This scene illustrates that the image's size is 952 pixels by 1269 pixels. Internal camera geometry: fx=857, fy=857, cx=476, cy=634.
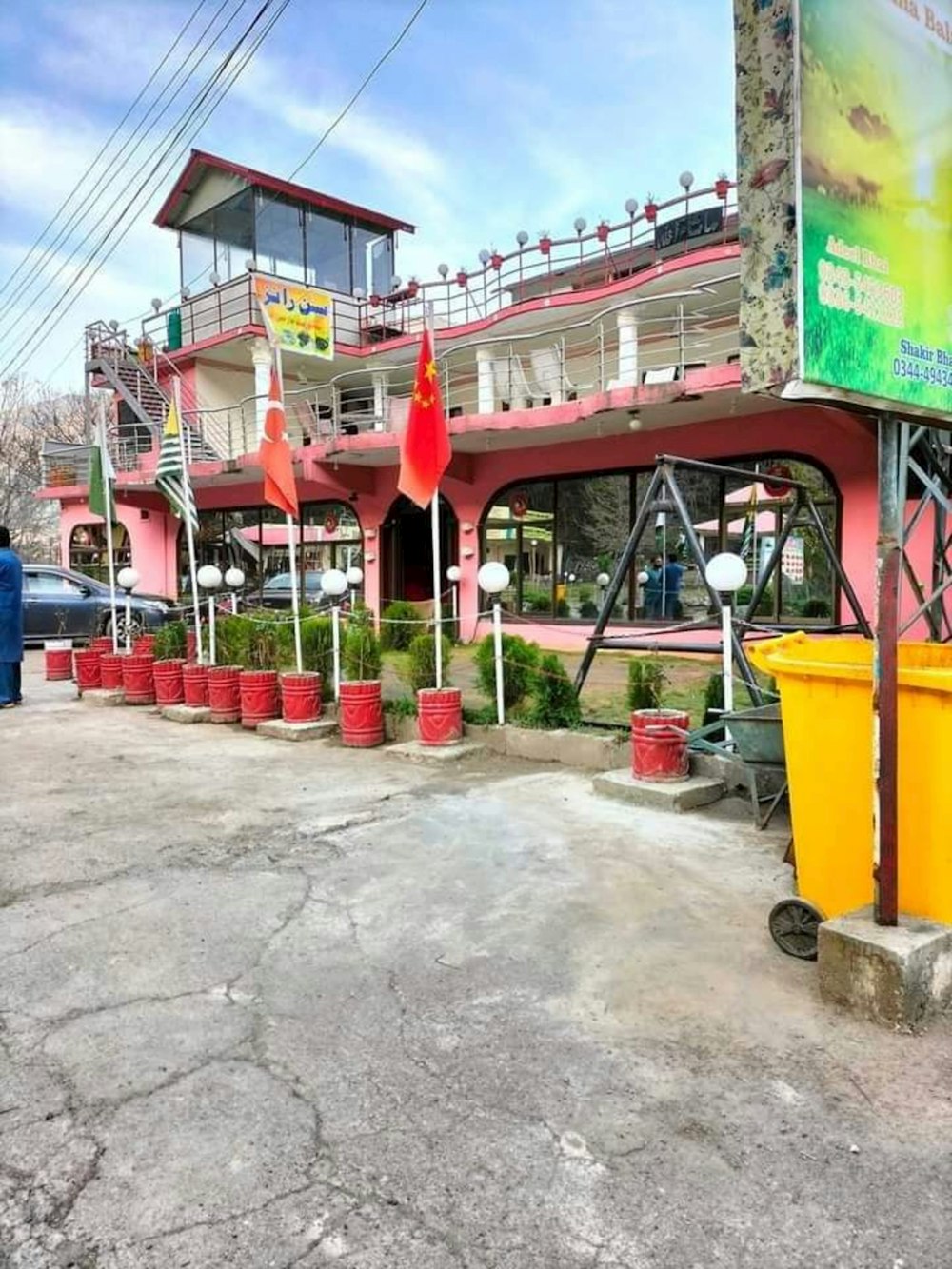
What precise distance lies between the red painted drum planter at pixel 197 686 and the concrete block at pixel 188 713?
5cm

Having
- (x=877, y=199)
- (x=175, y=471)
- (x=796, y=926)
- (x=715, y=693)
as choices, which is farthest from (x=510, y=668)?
(x=175, y=471)

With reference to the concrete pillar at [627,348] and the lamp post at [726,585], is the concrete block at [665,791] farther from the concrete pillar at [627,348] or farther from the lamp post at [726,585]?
the concrete pillar at [627,348]

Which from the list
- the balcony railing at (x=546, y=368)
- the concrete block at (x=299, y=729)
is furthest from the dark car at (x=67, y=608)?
the concrete block at (x=299, y=729)

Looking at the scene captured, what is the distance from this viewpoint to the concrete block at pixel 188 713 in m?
9.72

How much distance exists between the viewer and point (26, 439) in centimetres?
3912

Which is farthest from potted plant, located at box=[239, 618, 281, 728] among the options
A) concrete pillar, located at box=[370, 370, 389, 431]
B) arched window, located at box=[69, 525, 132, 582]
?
arched window, located at box=[69, 525, 132, 582]

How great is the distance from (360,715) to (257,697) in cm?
162

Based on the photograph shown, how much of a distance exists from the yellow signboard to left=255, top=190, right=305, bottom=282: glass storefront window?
1711 mm

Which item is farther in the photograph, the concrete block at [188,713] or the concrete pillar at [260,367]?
the concrete pillar at [260,367]

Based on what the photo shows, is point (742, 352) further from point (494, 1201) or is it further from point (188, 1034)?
point (188, 1034)

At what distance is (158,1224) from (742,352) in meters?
2.97

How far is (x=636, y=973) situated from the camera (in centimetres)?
336

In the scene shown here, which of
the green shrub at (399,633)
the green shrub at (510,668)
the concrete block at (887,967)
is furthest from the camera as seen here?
the green shrub at (399,633)

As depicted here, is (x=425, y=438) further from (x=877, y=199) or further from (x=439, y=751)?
(x=877, y=199)
